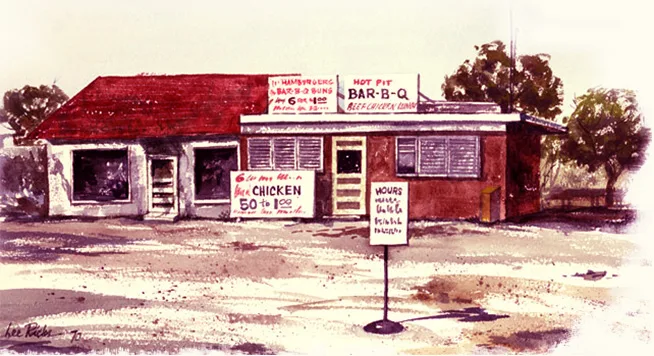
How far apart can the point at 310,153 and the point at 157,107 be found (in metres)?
2.39

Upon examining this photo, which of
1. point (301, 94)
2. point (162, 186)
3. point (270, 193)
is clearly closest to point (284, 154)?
point (270, 193)

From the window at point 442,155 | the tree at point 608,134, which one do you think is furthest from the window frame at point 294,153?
the tree at point 608,134

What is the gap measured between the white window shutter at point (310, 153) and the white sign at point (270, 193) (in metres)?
0.37

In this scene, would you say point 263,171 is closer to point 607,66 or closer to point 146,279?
point 146,279

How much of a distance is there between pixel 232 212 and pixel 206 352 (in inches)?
107

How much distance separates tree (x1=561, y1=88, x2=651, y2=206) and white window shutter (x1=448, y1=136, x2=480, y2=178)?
2.37 metres

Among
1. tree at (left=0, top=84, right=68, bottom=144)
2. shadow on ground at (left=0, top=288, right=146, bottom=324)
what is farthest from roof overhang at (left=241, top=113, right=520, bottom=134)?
shadow on ground at (left=0, top=288, right=146, bottom=324)

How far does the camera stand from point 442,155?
11.5 m

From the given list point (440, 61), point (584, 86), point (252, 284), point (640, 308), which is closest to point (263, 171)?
point (252, 284)

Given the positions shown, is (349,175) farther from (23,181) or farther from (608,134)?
(23,181)

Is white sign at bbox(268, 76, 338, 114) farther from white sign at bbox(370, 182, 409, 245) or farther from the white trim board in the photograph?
white sign at bbox(370, 182, 409, 245)

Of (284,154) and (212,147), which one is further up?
(212,147)

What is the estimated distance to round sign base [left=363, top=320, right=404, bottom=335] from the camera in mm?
7375

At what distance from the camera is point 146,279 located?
27.6 feet
